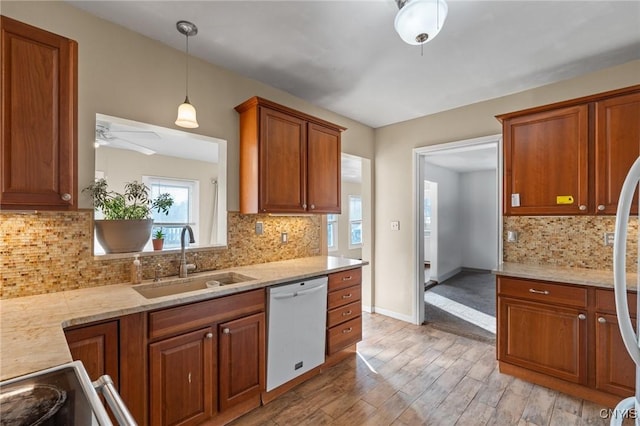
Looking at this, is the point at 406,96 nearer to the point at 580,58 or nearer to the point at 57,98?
the point at 580,58

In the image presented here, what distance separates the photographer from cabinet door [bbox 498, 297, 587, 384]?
2160 millimetres

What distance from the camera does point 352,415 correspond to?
2008mm

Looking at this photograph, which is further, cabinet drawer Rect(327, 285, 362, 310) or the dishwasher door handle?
cabinet drawer Rect(327, 285, 362, 310)

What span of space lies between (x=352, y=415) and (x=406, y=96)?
9.46ft

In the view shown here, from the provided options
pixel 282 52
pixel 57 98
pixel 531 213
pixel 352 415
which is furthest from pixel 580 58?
pixel 57 98

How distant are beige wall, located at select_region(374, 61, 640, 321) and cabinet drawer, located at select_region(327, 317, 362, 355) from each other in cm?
116

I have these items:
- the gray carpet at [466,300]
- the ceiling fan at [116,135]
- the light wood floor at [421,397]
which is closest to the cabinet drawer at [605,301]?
the light wood floor at [421,397]

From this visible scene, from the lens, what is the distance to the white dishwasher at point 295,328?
2.13 metres

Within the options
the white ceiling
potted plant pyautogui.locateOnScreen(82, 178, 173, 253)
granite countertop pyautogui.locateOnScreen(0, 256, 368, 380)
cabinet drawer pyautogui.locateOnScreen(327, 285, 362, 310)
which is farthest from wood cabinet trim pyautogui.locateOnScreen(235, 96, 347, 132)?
cabinet drawer pyautogui.locateOnScreen(327, 285, 362, 310)

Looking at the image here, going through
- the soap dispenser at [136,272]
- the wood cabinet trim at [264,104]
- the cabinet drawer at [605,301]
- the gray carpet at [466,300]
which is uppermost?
the wood cabinet trim at [264,104]

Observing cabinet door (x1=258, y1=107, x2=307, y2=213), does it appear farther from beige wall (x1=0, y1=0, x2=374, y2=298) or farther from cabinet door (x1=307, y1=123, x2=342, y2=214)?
beige wall (x1=0, y1=0, x2=374, y2=298)

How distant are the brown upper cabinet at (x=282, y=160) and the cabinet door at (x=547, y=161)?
1670mm

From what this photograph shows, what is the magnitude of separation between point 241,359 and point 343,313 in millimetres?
1040

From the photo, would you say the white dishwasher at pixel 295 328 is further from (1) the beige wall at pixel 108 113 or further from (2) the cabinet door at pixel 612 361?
(2) the cabinet door at pixel 612 361
